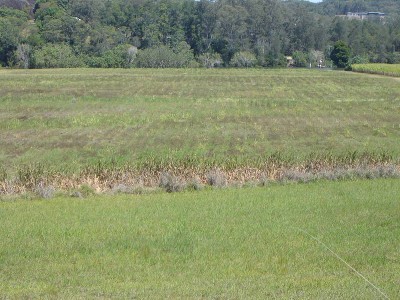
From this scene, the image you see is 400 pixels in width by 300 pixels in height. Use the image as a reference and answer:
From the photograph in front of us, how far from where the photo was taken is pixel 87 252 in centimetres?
962

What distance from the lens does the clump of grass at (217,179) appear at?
16.4m

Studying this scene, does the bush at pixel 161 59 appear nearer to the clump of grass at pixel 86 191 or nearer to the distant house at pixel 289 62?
the distant house at pixel 289 62

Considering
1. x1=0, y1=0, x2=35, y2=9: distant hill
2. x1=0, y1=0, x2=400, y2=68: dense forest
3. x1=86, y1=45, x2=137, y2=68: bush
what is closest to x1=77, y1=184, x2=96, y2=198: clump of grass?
x1=0, y1=0, x2=400, y2=68: dense forest

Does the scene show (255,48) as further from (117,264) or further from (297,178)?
(117,264)

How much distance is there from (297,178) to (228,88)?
4026cm

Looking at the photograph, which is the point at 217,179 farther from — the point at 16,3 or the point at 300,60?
the point at 16,3

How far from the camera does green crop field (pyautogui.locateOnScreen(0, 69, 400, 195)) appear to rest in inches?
780

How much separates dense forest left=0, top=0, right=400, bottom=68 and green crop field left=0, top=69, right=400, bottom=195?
52.9m

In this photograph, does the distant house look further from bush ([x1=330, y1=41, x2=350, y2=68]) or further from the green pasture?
the green pasture

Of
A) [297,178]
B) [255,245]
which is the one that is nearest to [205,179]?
[297,178]

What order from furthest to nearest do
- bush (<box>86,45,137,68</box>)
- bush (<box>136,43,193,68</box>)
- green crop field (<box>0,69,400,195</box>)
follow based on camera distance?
bush (<box>136,43,193,68</box>) < bush (<box>86,45,137,68</box>) < green crop field (<box>0,69,400,195</box>)

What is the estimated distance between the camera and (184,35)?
422 feet

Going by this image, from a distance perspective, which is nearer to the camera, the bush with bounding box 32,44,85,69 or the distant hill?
the bush with bounding box 32,44,85,69

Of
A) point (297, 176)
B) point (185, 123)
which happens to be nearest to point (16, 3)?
point (185, 123)
